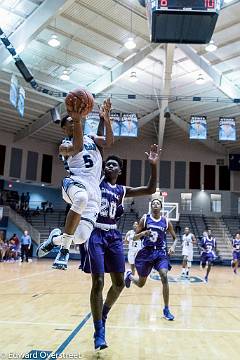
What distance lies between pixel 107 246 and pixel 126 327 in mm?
1608

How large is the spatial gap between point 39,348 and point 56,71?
1852 cm

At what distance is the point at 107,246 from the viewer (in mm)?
4125

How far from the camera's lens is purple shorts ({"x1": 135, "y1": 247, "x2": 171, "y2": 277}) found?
21.2 feet

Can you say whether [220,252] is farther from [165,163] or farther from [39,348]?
[39,348]

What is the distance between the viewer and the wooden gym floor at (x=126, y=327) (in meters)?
3.89

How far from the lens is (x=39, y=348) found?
12.8ft

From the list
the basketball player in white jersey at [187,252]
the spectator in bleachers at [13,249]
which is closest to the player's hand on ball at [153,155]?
the basketball player in white jersey at [187,252]

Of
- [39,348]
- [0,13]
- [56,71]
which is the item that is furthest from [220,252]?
[39,348]

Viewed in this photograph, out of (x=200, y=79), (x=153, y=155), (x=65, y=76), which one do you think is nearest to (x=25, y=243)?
(x=65, y=76)

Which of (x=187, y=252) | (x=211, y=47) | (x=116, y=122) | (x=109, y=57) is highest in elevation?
(x=109, y=57)

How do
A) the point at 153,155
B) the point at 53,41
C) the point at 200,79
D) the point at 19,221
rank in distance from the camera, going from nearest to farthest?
the point at 153,155 → the point at 53,41 → the point at 200,79 → the point at 19,221

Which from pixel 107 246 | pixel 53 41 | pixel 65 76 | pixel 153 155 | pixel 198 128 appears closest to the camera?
pixel 107 246

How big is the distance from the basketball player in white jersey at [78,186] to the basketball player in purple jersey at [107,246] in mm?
332

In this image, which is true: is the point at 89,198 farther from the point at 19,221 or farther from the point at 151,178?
the point at 19,221
